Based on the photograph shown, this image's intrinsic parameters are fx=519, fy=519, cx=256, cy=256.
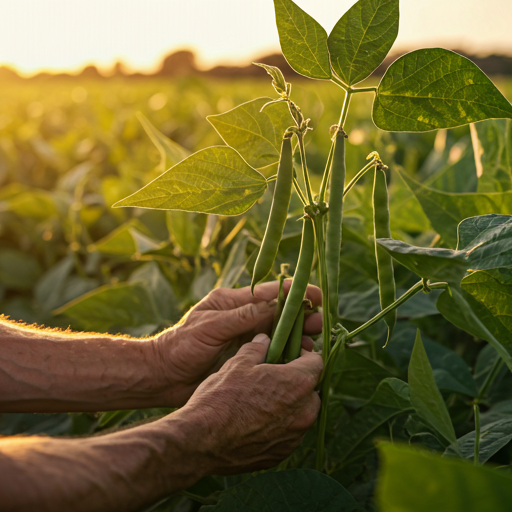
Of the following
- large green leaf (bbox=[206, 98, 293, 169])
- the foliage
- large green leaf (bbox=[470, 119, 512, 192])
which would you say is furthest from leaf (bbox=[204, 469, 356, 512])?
large green leaf (bbox=[470, 119, 512, 192])

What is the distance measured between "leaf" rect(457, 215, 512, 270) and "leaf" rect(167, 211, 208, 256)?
88 cm

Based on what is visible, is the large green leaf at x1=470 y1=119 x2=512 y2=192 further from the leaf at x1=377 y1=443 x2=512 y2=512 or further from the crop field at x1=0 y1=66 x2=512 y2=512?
the leaf at x1=377 y1=443 x2=512 y2=512

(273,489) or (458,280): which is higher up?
(458,280)

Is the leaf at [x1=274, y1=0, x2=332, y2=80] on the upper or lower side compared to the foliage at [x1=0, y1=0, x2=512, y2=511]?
upper

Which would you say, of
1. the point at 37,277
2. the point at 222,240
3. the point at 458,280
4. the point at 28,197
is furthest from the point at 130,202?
the point at 37,277

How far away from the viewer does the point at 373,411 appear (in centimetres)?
112

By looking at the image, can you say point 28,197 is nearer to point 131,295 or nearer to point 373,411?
point 131,295

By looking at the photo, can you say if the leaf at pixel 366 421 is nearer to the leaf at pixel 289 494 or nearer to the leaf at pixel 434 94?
the leaf at pixel 289 494

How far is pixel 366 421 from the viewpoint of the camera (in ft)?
3.70

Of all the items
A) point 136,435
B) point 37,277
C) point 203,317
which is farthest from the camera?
point 37,277

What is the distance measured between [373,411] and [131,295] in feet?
2.65

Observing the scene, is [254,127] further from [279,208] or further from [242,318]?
[242,318]

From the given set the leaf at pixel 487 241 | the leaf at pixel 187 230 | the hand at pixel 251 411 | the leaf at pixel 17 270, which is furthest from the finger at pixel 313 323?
the leaf at pixel 17 270

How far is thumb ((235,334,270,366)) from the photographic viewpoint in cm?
97
